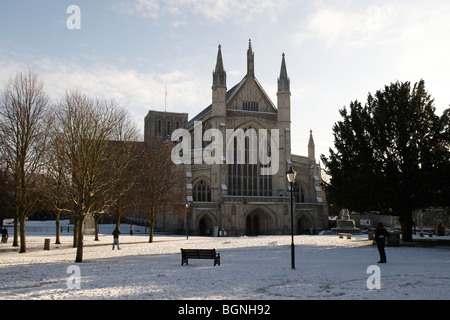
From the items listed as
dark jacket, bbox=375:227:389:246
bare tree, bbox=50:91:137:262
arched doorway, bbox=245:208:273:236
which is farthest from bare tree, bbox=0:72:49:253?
arched doorway, bbox=245:208:273:236

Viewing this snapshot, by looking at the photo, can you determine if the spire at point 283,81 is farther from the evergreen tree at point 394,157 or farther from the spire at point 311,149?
the evergreen tree at point 394,157

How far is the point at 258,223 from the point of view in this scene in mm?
55156

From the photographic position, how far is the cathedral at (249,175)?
170 ft

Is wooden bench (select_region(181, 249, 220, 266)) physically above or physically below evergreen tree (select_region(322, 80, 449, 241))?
below

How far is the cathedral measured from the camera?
5175 cm

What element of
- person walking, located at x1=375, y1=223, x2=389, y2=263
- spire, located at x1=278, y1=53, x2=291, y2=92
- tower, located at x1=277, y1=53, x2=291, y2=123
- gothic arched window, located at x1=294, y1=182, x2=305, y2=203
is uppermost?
spire, located at x1=278, y1=53, x2=291, y2=92

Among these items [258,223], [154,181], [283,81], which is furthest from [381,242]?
[283,81]

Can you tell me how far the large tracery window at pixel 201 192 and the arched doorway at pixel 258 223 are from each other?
238 inches

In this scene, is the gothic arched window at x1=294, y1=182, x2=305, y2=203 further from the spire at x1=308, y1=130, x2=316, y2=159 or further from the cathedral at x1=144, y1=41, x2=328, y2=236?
the spire at x1=308, y1=130, x2=316, y2=159

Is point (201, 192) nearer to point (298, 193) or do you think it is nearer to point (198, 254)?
point (298, 193)

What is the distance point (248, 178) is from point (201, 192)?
6.44 metres

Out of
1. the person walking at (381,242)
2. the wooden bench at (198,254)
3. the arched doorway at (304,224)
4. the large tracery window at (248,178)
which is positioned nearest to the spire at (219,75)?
the large tracery window at (248,178)
